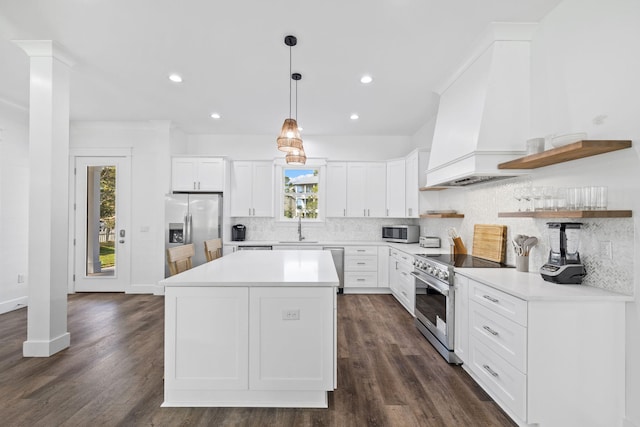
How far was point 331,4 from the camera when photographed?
221cm

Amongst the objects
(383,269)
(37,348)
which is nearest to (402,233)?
(383,269)

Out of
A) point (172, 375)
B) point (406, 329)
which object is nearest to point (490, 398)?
point (406, 329)

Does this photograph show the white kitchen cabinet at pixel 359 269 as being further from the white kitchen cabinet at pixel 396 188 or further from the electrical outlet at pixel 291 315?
the electrical outlet at pixel 291 315

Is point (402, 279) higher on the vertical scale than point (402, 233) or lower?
lower

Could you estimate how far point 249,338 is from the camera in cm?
204

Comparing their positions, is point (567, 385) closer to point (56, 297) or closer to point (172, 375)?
point (172, 375)

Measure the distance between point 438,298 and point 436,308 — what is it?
0.40 feet

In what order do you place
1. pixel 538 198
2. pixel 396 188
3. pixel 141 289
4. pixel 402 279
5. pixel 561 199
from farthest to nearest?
pixel 396 188
pixel 141 289
pixel 402 279
pixel 538 198
pixel 561 199

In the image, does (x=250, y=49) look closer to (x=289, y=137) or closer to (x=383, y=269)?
(x=289, y=137)

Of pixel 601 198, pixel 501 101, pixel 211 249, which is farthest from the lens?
pixel 211 249

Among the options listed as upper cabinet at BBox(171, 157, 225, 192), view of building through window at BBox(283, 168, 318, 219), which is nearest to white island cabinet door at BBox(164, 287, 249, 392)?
upper cabinet at BBox(171, 157, 225, 192)

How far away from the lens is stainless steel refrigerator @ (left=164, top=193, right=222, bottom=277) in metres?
5.00

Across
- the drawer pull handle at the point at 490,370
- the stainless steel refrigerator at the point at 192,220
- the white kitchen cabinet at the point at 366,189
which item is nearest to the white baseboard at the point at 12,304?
the stainless steel refrigerator at the point at 192,220

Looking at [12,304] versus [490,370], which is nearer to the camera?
[490,370]
